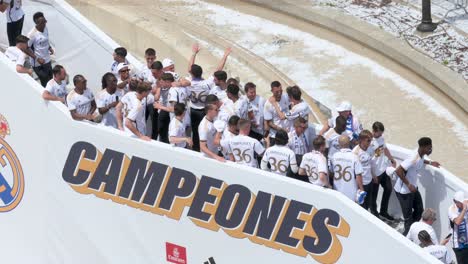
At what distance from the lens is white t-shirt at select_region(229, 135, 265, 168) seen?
12195 millimetres

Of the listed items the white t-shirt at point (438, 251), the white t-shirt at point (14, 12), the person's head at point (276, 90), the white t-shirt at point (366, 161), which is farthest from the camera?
the white t-shirt at point (14, 12)

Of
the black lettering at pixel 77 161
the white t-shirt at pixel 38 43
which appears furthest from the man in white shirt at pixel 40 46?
the black lettering at pixel 77 161

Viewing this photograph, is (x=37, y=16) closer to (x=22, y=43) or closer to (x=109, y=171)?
(x=22, y=43)

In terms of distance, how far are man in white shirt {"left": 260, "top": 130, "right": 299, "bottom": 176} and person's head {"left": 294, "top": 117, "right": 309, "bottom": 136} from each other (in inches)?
19.1

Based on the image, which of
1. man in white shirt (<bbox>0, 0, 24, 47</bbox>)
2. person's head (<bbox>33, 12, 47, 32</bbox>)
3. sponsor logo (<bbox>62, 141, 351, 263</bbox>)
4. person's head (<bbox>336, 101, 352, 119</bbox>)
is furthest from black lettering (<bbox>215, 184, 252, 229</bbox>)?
man in white shirt (<bbox>0, 0, 24, 47</bbox>)

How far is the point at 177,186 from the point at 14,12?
4.26m

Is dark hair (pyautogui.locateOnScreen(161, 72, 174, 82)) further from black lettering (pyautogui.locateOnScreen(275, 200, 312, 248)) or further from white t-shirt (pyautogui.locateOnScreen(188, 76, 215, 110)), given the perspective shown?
black lettering (pyautogui.locateOnScreen(275, 200, 312, 248))

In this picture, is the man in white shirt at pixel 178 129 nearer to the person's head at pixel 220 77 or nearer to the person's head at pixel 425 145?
the person's head at pixel 220 77

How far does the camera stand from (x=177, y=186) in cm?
1247

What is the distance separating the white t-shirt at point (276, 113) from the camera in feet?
43.4

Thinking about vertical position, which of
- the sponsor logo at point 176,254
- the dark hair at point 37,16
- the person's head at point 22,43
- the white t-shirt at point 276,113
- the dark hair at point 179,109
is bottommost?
the sponsor logo at point 176,254

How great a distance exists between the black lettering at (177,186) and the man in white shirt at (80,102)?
141 cm

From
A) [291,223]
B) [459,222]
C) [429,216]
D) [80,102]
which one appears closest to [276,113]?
[291,223]

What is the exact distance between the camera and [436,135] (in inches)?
647
